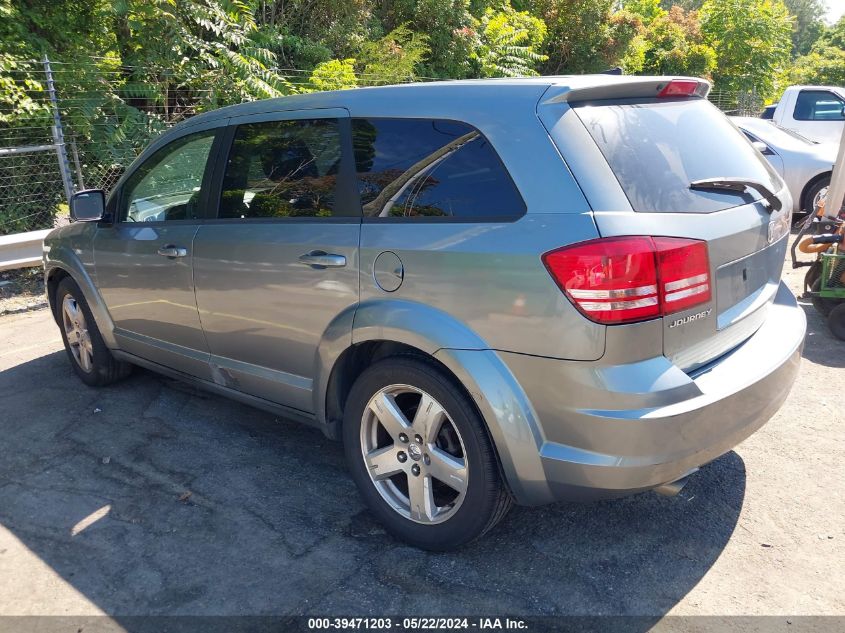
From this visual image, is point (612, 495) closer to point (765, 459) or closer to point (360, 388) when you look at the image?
point (360, 388)

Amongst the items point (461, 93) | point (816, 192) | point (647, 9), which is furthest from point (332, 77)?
point (647, 9)

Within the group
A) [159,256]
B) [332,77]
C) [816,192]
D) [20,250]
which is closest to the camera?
[159,256]

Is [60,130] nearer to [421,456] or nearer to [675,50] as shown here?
[421,456]

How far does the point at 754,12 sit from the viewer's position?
26.9 m

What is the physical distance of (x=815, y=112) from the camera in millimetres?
12641

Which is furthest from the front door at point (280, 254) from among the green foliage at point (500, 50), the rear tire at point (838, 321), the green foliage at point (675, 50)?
the green foliage at point (675, 50)

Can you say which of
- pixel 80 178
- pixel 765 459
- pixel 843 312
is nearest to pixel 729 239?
pixel 765 459

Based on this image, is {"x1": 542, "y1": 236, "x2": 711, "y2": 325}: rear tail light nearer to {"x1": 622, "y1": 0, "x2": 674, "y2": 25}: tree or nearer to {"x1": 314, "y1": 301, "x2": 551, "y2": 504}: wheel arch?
{"x1": 314, "y1": 301, "x2": 551, "y2": 504}: wheel arch

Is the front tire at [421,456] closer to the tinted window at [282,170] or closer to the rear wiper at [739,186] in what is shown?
the tinted window at [282,170]

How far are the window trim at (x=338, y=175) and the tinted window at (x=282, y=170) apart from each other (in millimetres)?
22

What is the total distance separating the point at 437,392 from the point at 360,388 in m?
0.46

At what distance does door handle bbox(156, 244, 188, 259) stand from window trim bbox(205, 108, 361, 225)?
0.72ft

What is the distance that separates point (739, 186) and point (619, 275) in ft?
3.07

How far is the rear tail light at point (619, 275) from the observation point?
8.29 ft
